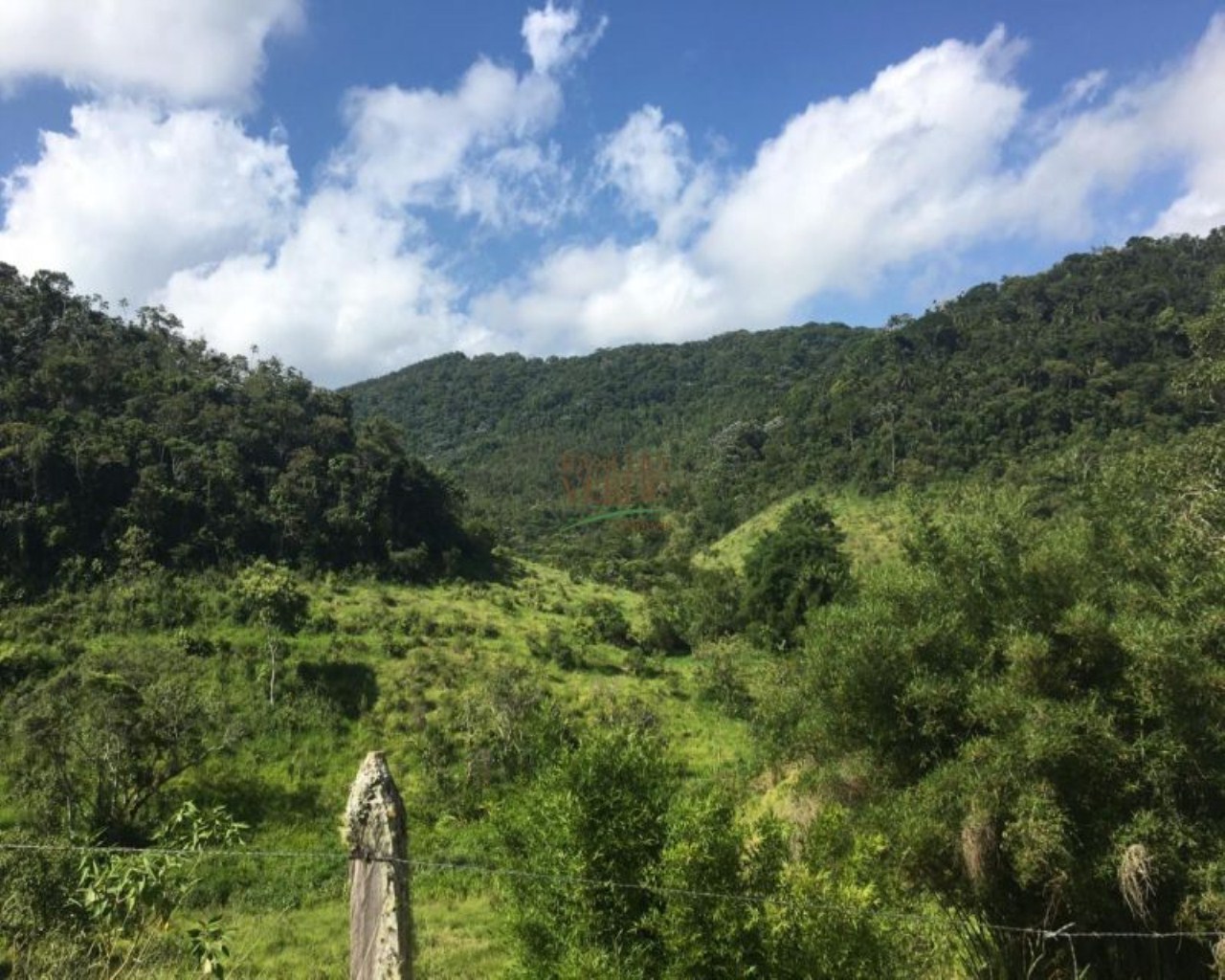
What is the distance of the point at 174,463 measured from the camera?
40094 millimetres

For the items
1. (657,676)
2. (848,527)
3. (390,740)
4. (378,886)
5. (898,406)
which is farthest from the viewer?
(898,406)

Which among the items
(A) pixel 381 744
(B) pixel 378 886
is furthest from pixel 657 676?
(B) pixel 378 886

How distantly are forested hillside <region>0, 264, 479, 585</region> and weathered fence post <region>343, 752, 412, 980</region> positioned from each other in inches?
1461

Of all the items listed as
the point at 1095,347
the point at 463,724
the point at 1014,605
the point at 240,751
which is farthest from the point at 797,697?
the point at 1095,347

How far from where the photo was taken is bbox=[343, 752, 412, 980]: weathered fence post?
11.2 ft

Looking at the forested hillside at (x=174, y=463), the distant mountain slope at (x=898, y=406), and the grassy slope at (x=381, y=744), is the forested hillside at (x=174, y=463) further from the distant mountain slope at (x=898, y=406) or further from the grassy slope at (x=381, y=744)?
the distant mountain slope at (x=898, y=406)

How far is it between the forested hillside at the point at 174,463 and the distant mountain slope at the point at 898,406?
1262 inches

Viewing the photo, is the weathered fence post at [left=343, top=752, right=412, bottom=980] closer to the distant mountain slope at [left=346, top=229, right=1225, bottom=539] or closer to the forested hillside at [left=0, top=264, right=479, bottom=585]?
the forested hillside at [left=0, top=264, right=479, bottom=585]

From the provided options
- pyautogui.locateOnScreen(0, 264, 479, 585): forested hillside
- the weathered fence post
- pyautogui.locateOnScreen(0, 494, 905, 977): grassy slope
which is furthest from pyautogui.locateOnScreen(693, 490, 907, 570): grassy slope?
the weathered fence post

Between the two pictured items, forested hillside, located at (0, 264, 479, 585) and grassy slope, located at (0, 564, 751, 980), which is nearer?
grassy slope, located at (0, 564, 751, 980)

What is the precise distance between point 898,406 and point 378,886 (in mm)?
69925

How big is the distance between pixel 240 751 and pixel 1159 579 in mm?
26589

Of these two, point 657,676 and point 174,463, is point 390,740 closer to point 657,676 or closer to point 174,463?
point 657,676

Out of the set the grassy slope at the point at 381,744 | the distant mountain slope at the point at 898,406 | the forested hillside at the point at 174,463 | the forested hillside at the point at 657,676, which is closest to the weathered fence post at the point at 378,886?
the forested hillside at the point at 657,676
